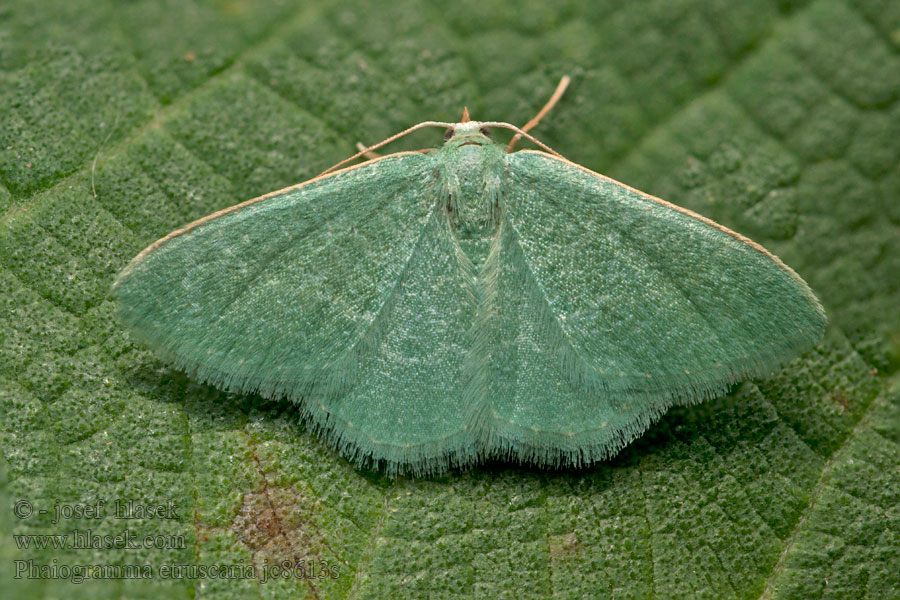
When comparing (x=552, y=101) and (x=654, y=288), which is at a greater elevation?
(x=552, y=101)

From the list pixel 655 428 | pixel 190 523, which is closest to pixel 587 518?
pixel 655 428

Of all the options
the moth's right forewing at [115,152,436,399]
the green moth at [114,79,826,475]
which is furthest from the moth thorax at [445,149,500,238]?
the moth's right forewing at [115,152,436,399]

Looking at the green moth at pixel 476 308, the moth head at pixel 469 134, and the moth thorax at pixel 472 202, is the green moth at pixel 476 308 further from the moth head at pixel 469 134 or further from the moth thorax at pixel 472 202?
the moth head at pixel 469 134

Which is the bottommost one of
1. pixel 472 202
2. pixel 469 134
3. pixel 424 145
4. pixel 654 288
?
pixel 654 288

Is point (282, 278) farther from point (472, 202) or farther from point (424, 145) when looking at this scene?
point (424, 145)

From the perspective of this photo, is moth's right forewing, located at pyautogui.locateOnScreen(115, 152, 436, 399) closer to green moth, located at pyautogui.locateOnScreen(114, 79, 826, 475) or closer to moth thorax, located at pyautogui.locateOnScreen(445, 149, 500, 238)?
green moth, located at pyautogui.locateOnScreen(114, 79, 826, 475)

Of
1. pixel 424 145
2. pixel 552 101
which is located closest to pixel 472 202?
pixel 424 145
